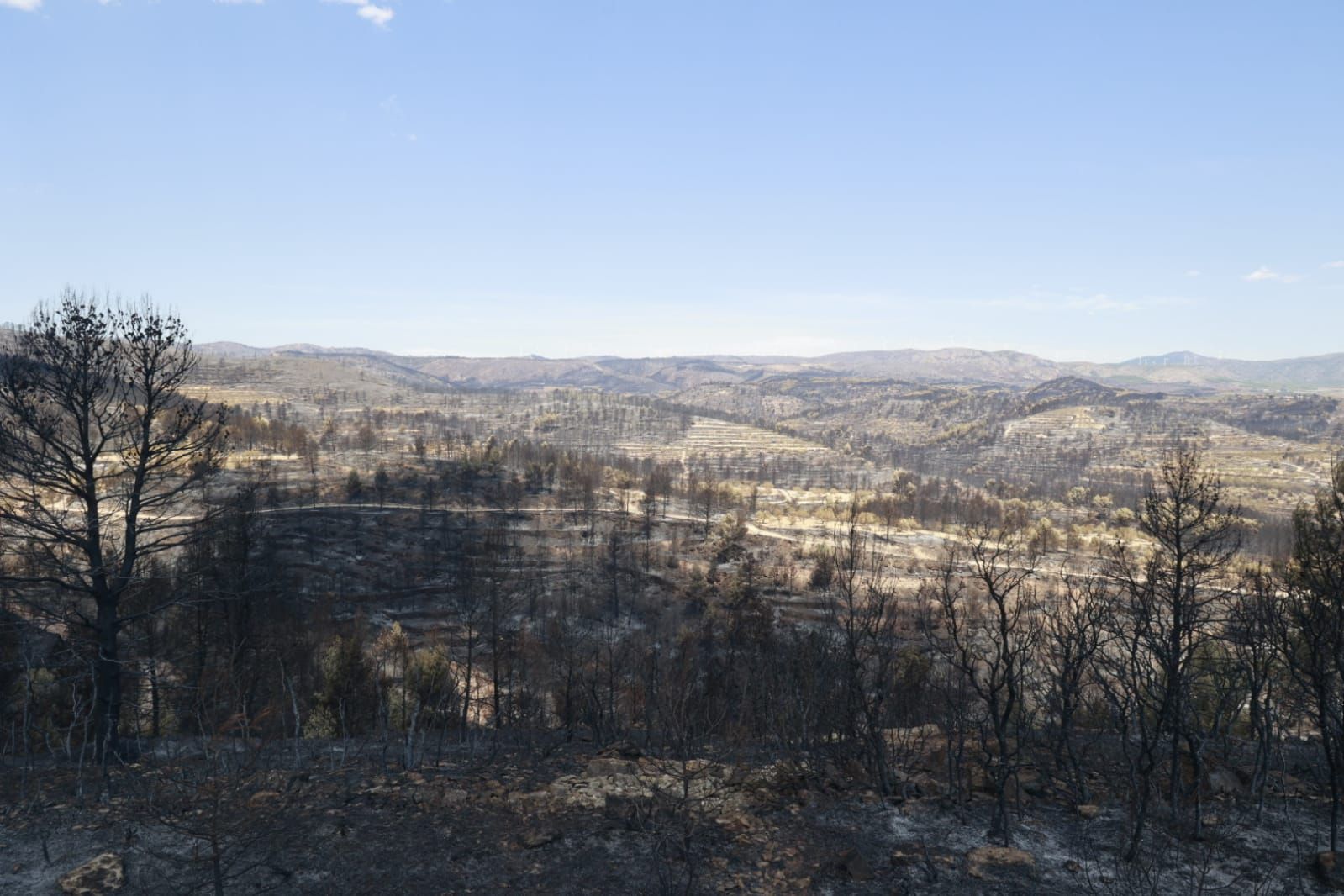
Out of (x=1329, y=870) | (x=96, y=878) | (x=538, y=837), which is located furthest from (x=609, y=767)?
(x=1329, y=870)

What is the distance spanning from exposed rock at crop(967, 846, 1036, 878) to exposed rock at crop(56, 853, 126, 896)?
13922 mm

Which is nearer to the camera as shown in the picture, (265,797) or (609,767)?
(265,797)

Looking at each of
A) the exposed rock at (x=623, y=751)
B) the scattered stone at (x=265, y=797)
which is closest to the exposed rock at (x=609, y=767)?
the exposed rock at (x=623, y=751)

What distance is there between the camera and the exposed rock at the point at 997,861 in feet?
37.6

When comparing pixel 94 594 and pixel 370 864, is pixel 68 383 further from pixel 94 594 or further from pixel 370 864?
pixel 370 864

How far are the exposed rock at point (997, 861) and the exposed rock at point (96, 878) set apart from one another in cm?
1392

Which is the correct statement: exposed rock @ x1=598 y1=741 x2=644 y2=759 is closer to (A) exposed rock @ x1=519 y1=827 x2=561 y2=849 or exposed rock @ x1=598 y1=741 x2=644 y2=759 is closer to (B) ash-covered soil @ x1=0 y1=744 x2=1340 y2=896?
(B) ash-covered soil @ x1=0 y1=744 x2=1340 y2=896

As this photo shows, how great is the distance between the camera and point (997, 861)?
11.7 metres

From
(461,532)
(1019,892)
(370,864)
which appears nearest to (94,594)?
(370,864)

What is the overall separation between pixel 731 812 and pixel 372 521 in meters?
93.0

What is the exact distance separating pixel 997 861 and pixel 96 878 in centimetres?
1494

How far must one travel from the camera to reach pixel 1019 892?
10.8m

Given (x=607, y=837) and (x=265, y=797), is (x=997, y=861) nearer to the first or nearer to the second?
(x=607, y=837)

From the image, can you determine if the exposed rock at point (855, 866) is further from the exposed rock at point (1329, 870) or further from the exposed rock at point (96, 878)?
the exposed rock at point (96, 878)
